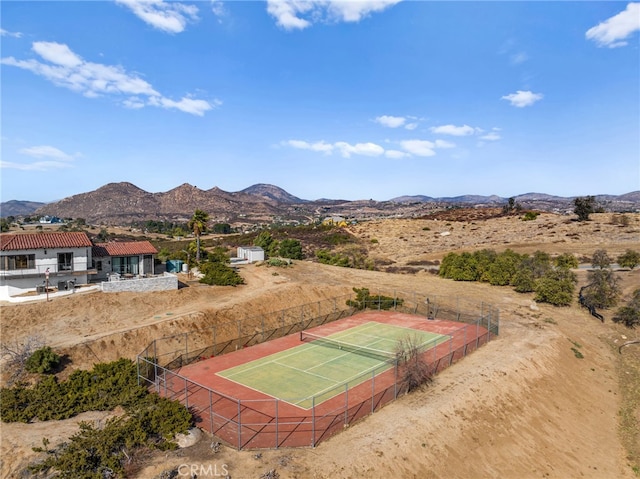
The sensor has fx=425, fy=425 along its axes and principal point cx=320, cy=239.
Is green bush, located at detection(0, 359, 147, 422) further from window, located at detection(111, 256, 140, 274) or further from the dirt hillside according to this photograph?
window, located at detection(111, 256, 140, 274)

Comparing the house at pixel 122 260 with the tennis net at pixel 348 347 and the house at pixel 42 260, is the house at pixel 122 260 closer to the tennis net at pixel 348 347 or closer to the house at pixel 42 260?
the house at pixel 42 260

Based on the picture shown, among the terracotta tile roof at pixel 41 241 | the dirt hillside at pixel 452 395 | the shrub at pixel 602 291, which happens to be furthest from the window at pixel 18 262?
the shrub at pixel 602 291

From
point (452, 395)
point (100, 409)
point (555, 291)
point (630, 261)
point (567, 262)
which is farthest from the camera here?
point (567, 262)

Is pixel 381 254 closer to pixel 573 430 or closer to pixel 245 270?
pixel 245 270

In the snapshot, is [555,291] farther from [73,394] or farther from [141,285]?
[73,394]

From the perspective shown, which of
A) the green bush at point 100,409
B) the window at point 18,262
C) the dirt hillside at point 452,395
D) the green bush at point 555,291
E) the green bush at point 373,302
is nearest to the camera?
the green bush at point 100,409

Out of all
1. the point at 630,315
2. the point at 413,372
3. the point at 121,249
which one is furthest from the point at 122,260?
the point at 630,315
